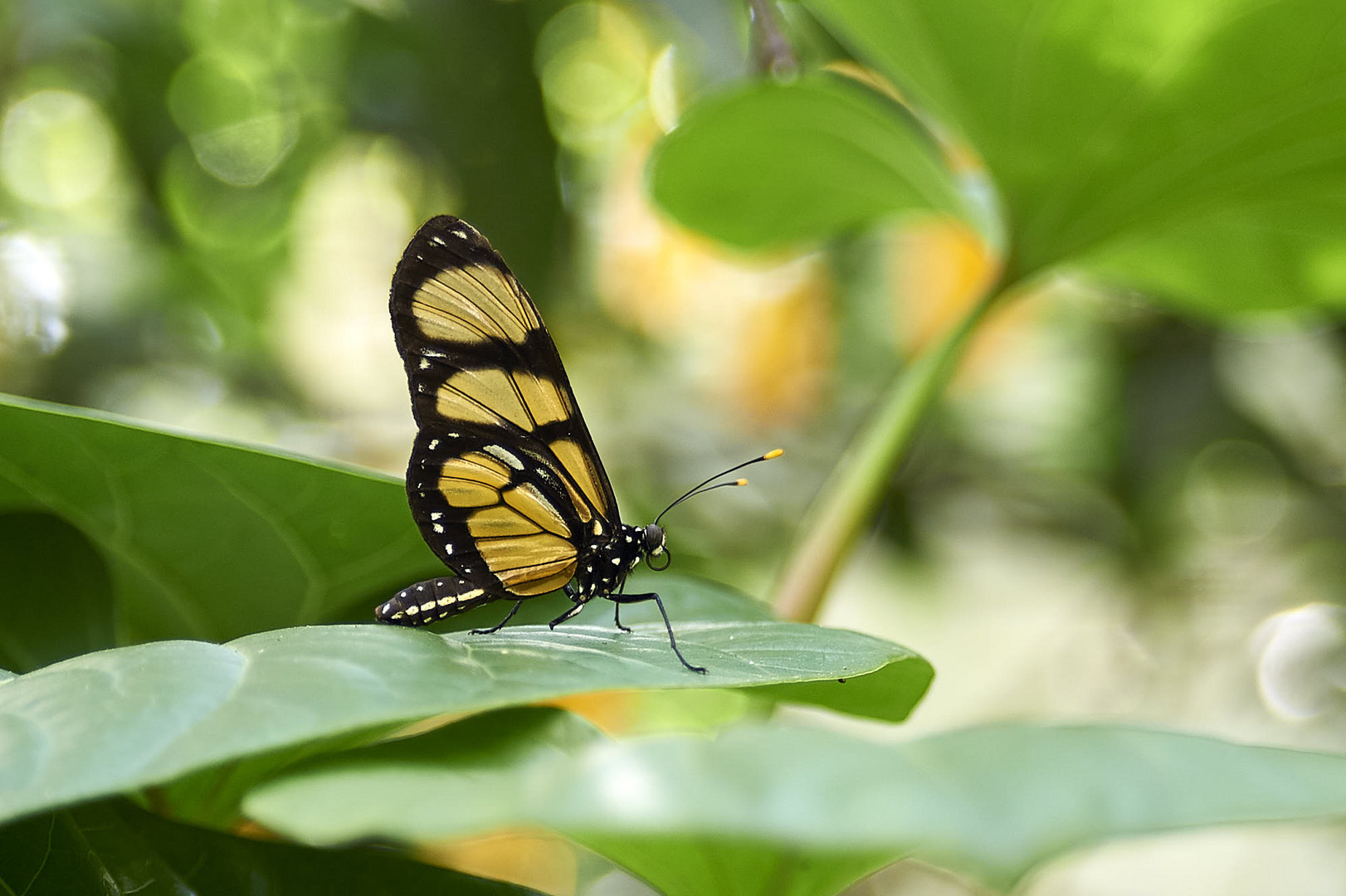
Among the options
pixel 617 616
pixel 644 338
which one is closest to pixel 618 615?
pixel 617 616

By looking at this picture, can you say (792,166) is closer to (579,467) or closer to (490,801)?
(579,467)

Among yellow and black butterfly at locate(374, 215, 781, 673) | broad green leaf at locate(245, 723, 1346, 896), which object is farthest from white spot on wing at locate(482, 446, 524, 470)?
broad green leaf at locate(245, 723, 1346, 896)

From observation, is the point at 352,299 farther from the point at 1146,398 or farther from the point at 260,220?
the point at 1146,398

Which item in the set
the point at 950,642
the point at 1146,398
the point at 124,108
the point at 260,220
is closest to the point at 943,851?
the point at 1146,398

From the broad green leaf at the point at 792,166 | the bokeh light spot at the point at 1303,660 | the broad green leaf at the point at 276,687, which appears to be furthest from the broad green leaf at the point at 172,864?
the bokeh light spot at the point at 1303,660

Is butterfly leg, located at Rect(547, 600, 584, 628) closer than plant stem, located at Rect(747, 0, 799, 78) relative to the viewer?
Yes

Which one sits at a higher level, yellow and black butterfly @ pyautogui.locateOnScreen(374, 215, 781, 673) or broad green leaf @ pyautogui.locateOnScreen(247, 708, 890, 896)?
yellow and black butterfly @ pyautogui.locateOnScreen(374, 215, 781, 673)

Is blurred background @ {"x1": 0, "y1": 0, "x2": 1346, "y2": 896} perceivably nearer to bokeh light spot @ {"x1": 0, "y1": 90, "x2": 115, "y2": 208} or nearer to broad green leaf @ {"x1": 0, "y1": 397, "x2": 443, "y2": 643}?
bokeh light spot @ {"x1": 0, "y1": 90, "x2": 115, "y2": 208}
